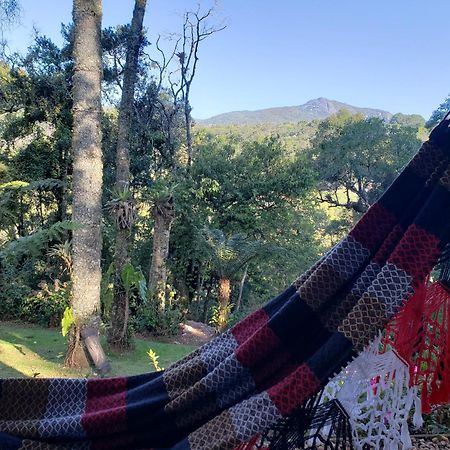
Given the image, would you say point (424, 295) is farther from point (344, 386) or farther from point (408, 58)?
point (408, 58)

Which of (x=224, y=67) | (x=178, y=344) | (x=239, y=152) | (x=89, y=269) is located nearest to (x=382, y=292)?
(x=89, y=269)

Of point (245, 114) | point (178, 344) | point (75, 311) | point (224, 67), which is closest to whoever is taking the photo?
point (75, 311)

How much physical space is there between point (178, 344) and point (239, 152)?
578 centimetres

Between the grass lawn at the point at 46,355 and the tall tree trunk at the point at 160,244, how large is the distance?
1.31 meters

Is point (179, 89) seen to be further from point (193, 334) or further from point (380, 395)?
point (380, 395)

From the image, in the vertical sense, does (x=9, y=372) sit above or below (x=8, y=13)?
below

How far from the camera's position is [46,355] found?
520 cm

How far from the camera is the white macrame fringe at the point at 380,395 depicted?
3.96 feet

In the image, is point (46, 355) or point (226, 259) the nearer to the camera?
point (46, 355)

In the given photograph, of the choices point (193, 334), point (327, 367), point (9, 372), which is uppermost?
point (327, 367)

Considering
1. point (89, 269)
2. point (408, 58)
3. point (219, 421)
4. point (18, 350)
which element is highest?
point (408, 58)

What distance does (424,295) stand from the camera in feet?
4.15

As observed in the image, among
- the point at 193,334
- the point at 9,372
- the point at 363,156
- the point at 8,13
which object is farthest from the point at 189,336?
the point at 363,156

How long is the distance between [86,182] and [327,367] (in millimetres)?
3613
